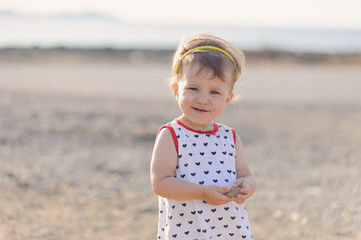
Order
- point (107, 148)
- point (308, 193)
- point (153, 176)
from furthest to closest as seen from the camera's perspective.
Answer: point (107, 148), point (308, 193), point (153, 176)

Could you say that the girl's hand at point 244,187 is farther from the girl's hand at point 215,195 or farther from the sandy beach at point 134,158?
the sandy beach at point 134,158

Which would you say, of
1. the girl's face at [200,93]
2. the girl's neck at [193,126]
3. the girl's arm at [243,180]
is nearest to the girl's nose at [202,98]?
the girl's face at [200,93]

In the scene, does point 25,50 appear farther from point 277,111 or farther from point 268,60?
point 277,111

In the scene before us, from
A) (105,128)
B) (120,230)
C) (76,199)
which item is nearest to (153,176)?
(120,230)

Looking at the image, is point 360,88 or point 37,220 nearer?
point 37,220

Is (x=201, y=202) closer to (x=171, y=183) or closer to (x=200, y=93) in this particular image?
(x=171, y=183)

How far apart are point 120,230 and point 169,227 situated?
5.48ft

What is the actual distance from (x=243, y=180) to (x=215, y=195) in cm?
19

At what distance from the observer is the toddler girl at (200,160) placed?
80.2 inches

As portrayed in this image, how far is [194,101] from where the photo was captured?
210 cm

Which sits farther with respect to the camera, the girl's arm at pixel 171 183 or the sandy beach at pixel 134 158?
the sandy beach at pixel 134 158

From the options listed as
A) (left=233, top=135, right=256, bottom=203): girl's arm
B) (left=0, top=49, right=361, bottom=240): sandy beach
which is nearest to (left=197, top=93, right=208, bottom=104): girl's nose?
(left=233, top=135, right=256, bottom=203): girl's arm

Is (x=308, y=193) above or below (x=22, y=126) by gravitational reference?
below

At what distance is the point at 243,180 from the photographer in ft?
6.97
